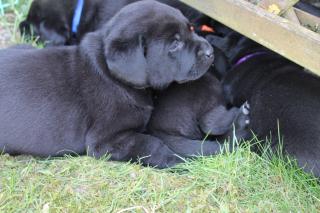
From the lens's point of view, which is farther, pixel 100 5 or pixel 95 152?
pixel 100 5

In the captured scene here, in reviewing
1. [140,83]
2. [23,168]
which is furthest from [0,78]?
[140,83]

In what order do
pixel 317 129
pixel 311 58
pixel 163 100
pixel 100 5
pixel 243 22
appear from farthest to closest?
pixel 100 5
pixel 163 100
pixel 243 22
pixel 317 129
pixel 311 58

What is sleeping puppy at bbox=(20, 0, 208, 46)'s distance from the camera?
4191 millimetres

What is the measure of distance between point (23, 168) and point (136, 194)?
76 centimetres

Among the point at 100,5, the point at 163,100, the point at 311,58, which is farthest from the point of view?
the point at 100,5

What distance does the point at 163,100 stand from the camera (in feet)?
10.1

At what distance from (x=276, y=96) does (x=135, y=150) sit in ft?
3.13

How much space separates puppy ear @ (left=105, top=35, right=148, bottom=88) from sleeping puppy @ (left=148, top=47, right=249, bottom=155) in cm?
36

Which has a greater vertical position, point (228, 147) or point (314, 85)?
point (314, 85)

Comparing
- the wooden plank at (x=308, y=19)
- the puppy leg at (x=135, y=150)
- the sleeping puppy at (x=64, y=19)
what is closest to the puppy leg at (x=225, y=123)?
the puppy leg at (x=135, y=150)

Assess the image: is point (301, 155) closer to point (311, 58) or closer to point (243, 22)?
point (311, 58)

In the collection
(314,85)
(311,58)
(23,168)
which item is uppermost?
(311,58)

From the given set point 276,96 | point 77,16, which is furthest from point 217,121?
point 77,16

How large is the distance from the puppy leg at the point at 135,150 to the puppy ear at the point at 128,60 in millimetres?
383
